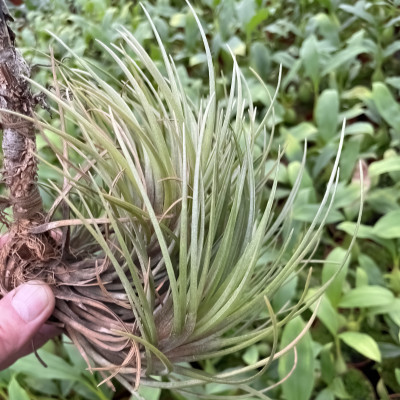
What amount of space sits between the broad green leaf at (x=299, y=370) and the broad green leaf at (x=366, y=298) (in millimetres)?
114

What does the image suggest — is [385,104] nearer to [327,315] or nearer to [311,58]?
[311,58]

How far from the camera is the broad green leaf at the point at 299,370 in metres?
0.48

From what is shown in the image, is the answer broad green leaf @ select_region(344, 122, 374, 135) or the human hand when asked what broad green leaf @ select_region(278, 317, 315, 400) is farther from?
broad green leaf @ select_region(344, 122, 374, 135)

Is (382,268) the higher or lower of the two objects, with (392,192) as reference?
lower

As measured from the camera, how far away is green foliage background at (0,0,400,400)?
539 mm

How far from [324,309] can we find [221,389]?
17cm

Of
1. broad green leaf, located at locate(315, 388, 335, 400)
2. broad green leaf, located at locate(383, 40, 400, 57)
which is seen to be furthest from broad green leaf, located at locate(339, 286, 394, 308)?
broad green leaf, located at locate(383, 40, 400, 57)

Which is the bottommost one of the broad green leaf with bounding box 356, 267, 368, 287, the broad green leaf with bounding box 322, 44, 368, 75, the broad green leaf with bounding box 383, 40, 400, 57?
the broad green leaf with bounding box 356, 267, 368, 287

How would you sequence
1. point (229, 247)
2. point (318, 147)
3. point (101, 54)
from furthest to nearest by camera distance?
1. point (101, 54)
2. point (318, 147)
3. point (229, 247)

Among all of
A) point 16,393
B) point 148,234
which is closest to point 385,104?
point 148,234

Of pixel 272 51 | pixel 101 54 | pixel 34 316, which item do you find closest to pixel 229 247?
pixel 34 316

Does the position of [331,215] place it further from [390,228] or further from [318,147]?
[318,147]

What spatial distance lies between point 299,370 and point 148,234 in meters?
0.29

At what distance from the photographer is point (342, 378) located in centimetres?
58
